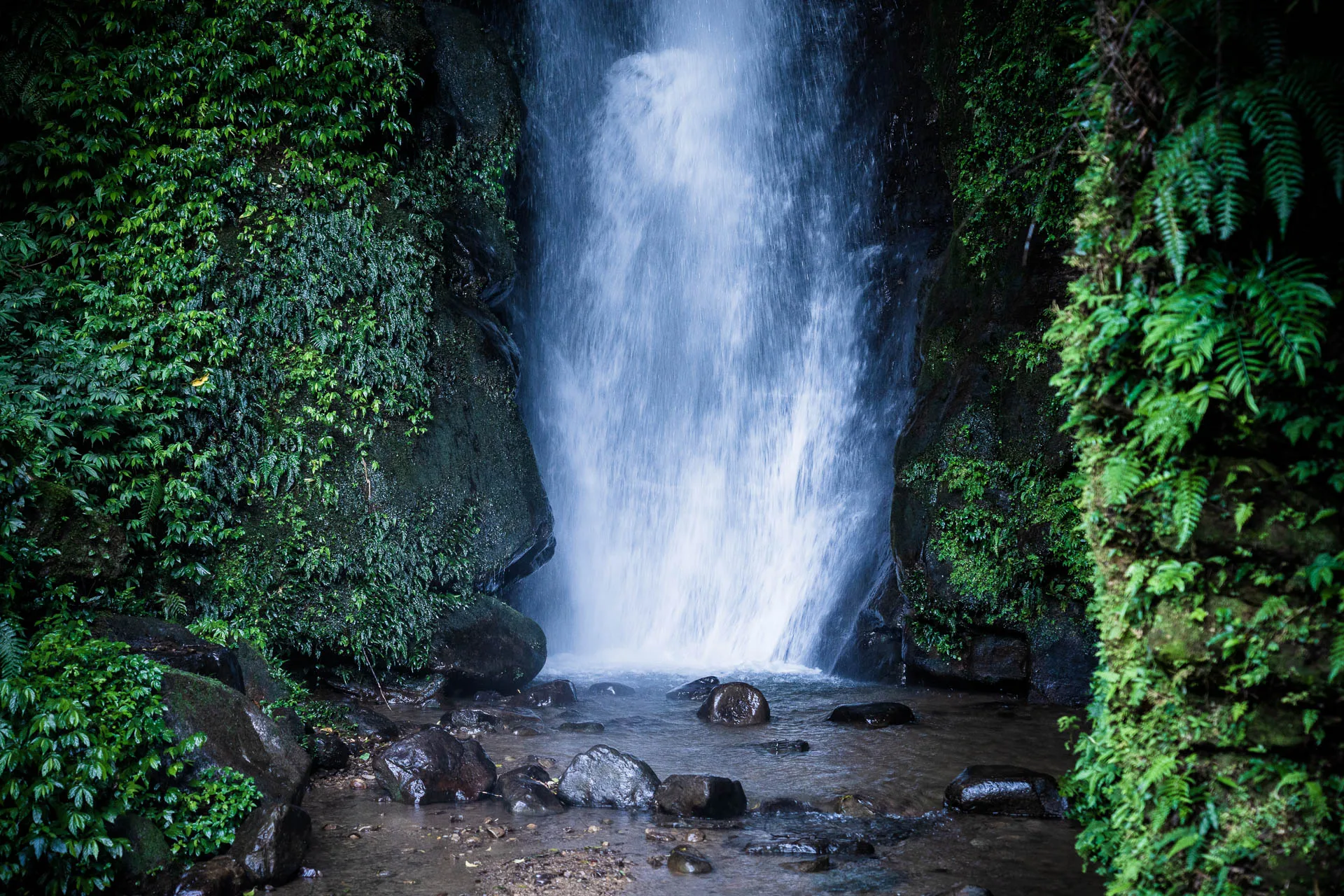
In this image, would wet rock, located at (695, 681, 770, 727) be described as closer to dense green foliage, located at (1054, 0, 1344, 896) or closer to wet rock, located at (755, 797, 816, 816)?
wet rock, located at (755, 797, 816, 816)

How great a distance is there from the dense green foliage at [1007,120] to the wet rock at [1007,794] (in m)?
7.35

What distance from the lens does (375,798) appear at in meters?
6.85

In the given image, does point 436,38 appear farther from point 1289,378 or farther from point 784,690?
point 1289,378

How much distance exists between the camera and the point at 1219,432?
327 centimetres

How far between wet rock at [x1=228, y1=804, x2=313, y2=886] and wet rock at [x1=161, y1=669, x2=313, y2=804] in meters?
0.21

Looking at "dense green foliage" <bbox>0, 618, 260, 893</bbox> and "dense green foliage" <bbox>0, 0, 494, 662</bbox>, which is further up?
"dense green foliage" <bbox>0, 0, 494, 662</bbox>

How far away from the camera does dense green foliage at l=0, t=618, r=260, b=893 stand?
4.57 m

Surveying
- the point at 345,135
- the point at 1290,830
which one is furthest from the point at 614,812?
the point at 345,135

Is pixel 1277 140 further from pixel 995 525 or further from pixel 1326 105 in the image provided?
pixel 995 525

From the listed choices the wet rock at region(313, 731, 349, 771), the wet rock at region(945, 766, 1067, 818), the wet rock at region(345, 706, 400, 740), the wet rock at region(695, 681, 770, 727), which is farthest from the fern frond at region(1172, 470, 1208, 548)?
the wet rock at region(345, 706, 400, 740)

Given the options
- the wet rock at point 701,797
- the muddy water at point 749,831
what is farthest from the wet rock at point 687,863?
the wet rock at point 701,797

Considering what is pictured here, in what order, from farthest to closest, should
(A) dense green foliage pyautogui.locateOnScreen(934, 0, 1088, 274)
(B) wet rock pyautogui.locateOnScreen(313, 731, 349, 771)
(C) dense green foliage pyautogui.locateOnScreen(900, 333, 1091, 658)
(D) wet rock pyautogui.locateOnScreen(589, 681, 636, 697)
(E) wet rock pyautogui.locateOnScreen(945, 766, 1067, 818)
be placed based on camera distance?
→ (D) wet rock pyautogui.locateOnScreen(589, 681, 636, 697) < (A) dense green foliage pyautogui.locateOnScreen(934, 0, 1088, 274) < (C) dense green foliage pyautogui.locateOnScreen(900, 333, 1091, 658) < (B) wet rock pyautogui.locateOnScreen(313, 731, 349, 771) < (E) wet rock pyautogui.locateOnScreen(945, 766, 1067, 818)

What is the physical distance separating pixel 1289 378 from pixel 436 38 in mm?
13754

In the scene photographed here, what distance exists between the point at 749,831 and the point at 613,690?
6081 mm
